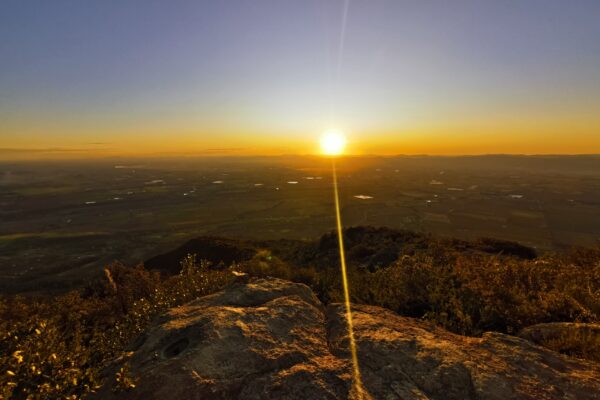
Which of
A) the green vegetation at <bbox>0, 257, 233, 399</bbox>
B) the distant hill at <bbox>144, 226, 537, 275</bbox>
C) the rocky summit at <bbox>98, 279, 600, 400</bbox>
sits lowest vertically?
the distant hill at <bbox>144, 226, 537, 275</bbox>

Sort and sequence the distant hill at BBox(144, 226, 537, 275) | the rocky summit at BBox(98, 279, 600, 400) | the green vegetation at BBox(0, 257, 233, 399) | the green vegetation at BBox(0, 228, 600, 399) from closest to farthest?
the rocky summit at BBox(98, 279, 600, 400) → the green vegetation at BBox(0, 257, 233, 399) → the green vegetation at BBox(0, 228, 600, 399) → the distant hill at BBox(144, 226, 537, 275)

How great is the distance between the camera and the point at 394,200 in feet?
400

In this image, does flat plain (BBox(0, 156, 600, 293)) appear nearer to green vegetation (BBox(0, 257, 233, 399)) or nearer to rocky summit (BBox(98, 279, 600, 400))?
green vegetation (BBox(0, 257, 233, 399))

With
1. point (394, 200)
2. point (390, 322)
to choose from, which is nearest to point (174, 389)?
point (390, 322)

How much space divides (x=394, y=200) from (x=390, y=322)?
122531 millimetres

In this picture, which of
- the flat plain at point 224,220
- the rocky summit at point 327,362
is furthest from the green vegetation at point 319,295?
the flat plain at point 224,220

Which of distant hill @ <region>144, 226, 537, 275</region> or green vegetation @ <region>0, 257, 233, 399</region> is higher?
green vegetation @ <region>0, 257, 233, 399</region>

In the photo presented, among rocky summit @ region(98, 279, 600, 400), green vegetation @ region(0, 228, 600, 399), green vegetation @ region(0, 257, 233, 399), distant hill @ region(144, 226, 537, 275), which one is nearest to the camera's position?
rocky summit @ region(98, 279, 600, 400)

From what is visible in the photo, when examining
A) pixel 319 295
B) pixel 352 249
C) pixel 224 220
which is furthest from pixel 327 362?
pixel 224 220

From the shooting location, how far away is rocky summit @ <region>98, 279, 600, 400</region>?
10.4 feet

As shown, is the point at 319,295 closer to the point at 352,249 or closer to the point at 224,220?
the point at 352,249

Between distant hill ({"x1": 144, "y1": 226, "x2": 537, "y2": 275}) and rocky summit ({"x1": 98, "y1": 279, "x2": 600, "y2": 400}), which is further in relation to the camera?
distant hill ({"x1": 144, "y1": 226, "x2": 537, "y2": 275})

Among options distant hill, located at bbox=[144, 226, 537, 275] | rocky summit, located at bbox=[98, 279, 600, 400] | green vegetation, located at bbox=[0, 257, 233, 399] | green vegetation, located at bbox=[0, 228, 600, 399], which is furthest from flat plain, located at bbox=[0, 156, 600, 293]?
rocky summit, located at bbox=[98, 279, 600, 400]

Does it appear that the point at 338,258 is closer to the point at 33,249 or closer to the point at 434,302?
the point at 434,302
